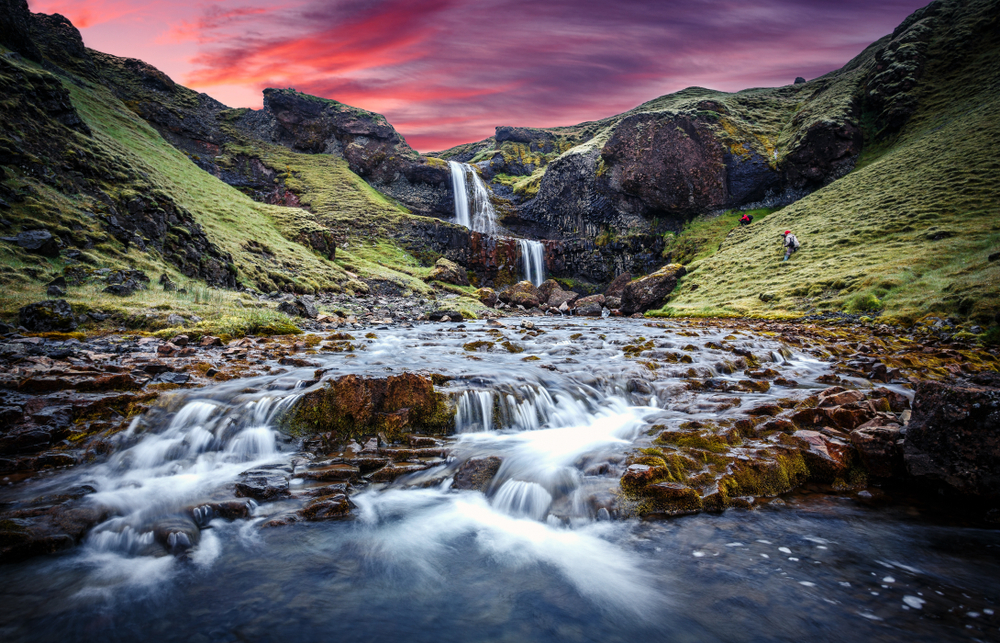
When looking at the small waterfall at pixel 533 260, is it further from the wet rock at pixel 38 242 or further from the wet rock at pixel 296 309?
the wet rock at pixel 38 242

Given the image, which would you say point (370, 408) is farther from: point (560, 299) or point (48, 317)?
point (560, 299)

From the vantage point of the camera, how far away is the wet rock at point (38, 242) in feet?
39.6

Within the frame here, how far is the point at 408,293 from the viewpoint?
33.7 meters

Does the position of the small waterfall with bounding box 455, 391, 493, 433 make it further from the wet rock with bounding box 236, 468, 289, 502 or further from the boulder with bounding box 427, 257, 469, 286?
the boulder with bounding box 427, 257, 469, 286

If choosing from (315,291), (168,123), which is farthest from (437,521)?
(168,123)

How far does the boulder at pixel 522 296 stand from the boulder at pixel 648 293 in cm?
894

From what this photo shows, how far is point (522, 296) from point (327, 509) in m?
35.6

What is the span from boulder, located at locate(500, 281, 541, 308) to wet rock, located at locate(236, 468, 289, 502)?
113 feet

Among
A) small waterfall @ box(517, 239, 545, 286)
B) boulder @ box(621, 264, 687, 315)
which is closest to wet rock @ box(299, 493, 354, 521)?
boulder @ box(621, 264, 687, 315)

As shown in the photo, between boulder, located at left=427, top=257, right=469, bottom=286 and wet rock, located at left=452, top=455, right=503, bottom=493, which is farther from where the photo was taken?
boulder, located at left=427, top=257, right=469, bottom=286

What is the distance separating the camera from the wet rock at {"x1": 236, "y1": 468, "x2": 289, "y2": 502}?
4.88m

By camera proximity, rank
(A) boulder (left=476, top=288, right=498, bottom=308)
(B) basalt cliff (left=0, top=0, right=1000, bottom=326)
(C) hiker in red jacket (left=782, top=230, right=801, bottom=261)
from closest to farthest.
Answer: (B) basalt cliff (left=0, top=0, right=1000, bottom=326) < (C) hiker in red jacket (left=782, top=230, right=801, bottom=261) < (A) boulder (left=476, top=288, right=498, bottom=308)

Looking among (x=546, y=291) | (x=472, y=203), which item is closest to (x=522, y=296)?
(x=546, y=291)

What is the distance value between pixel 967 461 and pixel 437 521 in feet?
19.7
